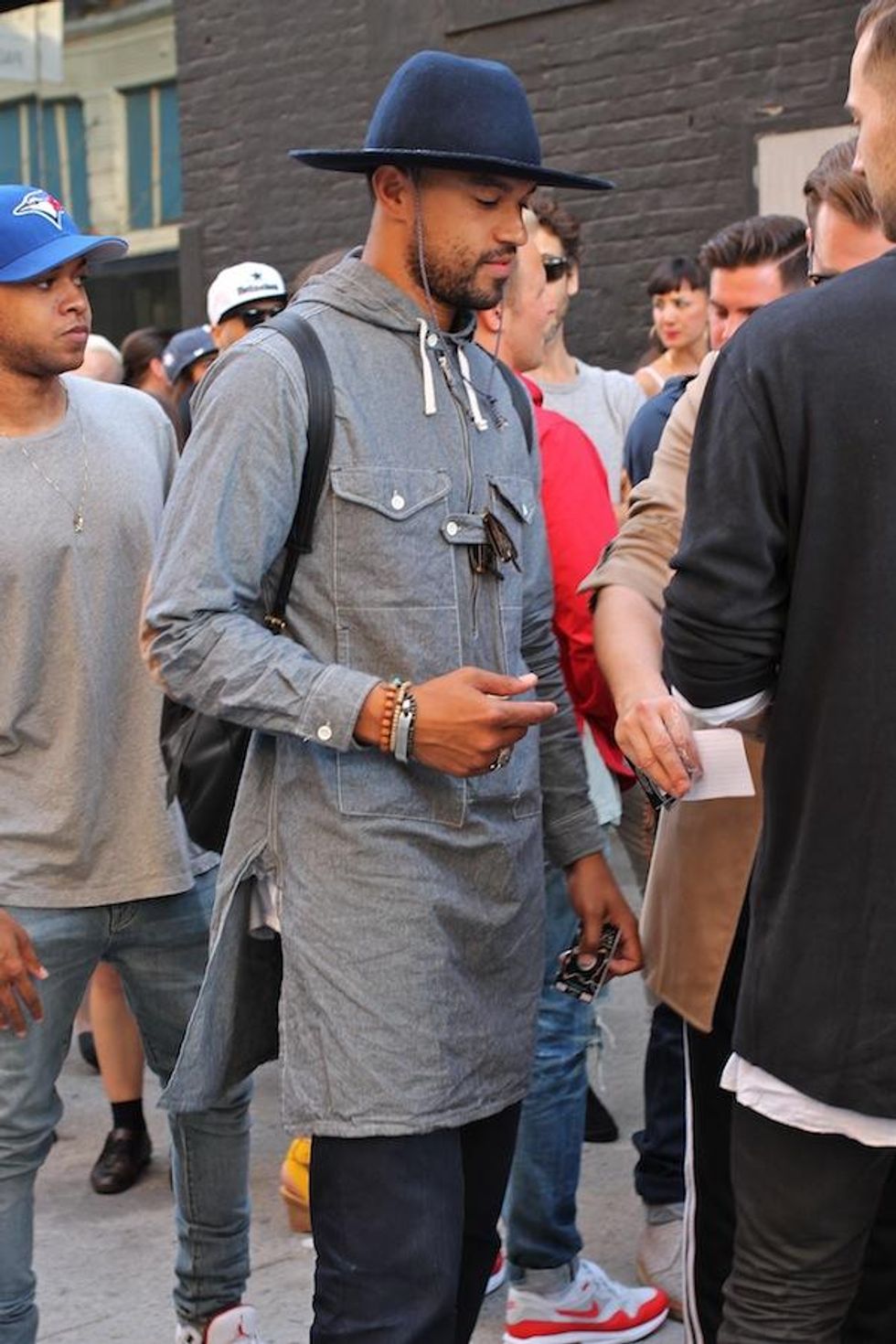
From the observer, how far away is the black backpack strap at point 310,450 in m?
2.75

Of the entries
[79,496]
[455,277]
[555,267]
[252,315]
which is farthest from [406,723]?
[252,315]

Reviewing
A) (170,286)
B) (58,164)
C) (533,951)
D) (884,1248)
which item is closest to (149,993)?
(533,951)

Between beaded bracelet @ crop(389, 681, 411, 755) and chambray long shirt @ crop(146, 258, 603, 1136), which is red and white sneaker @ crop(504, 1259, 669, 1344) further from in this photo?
beaded bracelet @ crop(389, 681, 411, 755)

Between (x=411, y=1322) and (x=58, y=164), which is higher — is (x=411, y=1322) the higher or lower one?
the lower one

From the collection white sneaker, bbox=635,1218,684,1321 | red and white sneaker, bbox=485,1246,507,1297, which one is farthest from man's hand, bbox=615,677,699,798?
red and white sneaker, bbox=485,1246,507,1297

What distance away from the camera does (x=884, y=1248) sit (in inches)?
107

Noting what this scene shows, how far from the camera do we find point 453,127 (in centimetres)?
285

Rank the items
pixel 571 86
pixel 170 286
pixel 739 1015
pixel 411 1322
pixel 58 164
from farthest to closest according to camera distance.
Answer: pixel 58 164, pixel 170 286, pixel 571 86, pixel 411 1322, pixel 739 1015

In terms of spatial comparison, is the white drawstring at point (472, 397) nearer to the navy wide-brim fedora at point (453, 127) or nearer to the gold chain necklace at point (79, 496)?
the navy wide-brim fedora at point (453, 127)

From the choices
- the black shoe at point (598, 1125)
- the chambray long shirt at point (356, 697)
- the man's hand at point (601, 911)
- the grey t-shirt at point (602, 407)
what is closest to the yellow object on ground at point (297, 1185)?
the black shoe at point (598, 1125)

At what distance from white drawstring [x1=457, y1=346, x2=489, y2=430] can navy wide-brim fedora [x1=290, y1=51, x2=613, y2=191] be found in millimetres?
291

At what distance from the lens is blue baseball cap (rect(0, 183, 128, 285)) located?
11.3 ft

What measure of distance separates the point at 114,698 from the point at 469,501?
36.3 inches

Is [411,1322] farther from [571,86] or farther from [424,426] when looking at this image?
[571,86]
